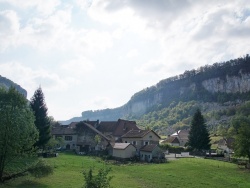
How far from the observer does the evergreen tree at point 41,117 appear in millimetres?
53875

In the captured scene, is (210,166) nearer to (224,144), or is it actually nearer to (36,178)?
(36,178)

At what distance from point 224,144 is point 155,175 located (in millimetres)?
64014

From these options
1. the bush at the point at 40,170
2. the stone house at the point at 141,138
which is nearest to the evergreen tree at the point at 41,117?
the bush at the point at 40,170

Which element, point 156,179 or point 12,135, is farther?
point 156,179

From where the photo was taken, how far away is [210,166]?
48.3 metres

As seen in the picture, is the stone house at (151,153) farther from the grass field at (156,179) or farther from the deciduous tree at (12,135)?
the deciduous tree at (12,135)

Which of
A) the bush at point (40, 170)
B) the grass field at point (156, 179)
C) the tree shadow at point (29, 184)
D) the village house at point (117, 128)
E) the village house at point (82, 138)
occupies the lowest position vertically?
the tree shadow at point (29, 184)

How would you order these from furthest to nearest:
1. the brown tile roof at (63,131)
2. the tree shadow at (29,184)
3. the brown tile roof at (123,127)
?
the brown tile roof at (123,127) → the brown tile roof at (63,131) → the tree shadow at (29,184)

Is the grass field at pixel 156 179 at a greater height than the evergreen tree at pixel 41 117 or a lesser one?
lesser

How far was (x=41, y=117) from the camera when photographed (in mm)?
55969

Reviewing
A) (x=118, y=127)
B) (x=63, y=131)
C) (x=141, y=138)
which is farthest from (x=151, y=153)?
(x=63, y=131)

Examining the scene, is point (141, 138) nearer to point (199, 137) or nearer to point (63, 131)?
point (199, 137)

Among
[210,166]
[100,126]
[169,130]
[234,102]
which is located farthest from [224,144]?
[234,102]

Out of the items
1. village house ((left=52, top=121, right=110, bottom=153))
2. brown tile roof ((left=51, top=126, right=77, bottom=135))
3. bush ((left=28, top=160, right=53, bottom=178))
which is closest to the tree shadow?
bush ((left=28, top=160, right=53, bottom=178))
